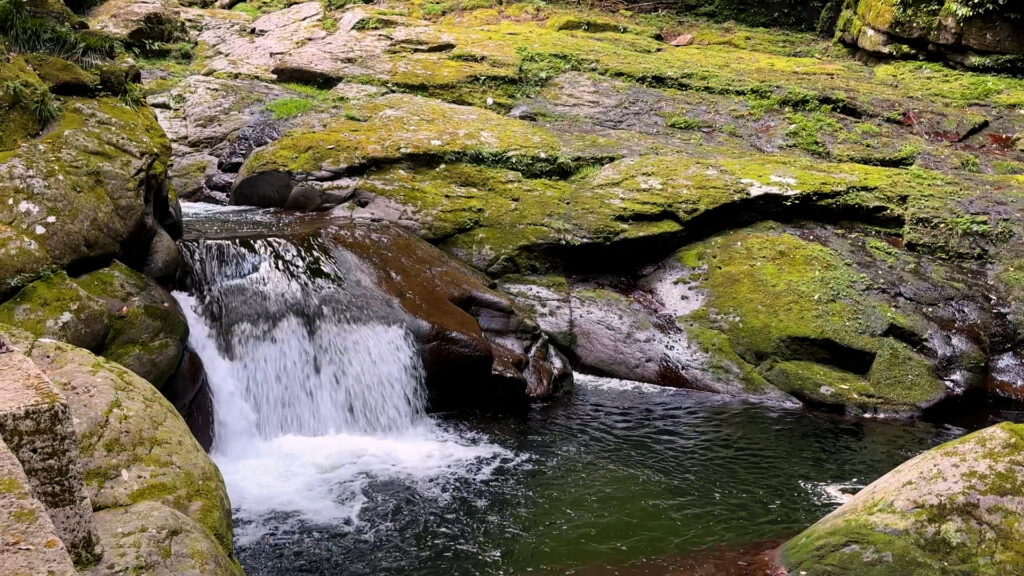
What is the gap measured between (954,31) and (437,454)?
54.4ft

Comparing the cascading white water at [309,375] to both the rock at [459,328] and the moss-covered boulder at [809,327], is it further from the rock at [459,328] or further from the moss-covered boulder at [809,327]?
the moss-covered boulder at [809,327]

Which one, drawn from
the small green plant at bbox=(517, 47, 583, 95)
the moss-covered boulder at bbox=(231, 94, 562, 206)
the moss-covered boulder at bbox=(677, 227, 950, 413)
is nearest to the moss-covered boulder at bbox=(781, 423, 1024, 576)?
the moss-covered boulder at bbox=(677, 227, 950, 413)

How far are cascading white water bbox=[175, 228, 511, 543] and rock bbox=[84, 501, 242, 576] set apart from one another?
2533 mm

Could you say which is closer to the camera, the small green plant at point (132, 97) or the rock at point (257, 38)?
the small green plant at point (132, 97)

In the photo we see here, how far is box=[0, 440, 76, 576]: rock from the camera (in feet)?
4.64

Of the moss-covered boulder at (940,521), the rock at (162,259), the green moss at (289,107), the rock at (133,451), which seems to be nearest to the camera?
the rock at (133,451)

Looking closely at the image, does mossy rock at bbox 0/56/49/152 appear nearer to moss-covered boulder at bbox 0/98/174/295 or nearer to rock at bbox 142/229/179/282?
moss-covered boulder at bbox 0/98/174/295

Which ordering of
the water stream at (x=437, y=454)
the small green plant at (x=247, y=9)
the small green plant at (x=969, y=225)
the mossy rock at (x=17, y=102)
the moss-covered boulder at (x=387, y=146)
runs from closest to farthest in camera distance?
1. the water stream at (x=437, y=454)
2. the mossy rock at (x=17, y=102)
3. the small green plant at (x=969, y=225)
4. the moss-covered boulder at (x=387, y=146)
5. the small green plant at (x=247, y=9)

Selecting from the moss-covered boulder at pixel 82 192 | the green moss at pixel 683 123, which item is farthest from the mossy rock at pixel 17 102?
the green moss at pixel 683 123

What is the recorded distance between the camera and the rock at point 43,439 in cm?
172

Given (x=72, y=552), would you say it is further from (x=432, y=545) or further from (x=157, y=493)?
(x=432, y=545)

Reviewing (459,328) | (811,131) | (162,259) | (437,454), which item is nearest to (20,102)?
(162,259)

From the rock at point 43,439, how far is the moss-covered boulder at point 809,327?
312 inches

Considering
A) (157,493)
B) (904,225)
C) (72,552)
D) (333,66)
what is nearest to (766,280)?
(904,225)
